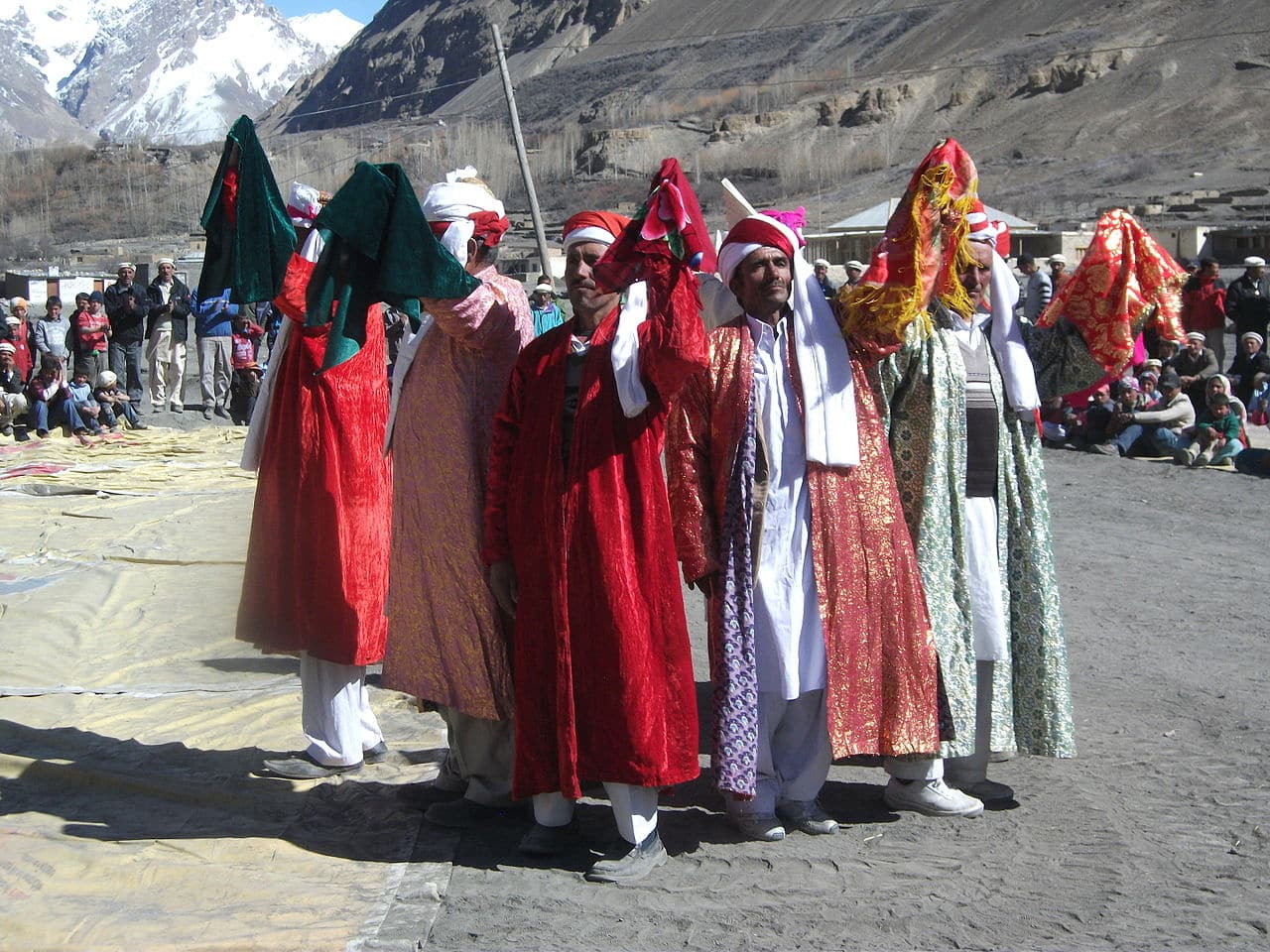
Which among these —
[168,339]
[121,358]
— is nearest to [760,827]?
[121,358]

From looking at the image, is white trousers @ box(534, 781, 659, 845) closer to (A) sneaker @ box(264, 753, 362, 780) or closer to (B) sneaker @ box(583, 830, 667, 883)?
(B) sneaker @ box(583, 830, 667, 883)

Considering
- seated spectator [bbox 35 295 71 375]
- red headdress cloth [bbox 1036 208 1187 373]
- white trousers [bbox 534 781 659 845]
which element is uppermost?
red headdress cloth [bbox 1036 208 1187 373]

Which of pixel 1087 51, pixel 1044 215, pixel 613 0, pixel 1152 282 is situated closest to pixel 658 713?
pixel 1152 282

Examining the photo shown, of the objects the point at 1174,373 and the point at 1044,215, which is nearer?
the point at 1174,373

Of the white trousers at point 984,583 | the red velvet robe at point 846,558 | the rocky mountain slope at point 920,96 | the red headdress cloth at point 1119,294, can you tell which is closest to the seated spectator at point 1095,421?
the red headdress cloth at point 1119,294

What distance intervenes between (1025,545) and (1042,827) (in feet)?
2.67

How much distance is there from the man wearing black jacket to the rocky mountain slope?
106ft

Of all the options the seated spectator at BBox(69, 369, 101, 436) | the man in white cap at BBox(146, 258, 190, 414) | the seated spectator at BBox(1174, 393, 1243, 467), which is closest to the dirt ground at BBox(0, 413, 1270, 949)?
the seated spectator at BBox(1174, 393, 1243, 467)

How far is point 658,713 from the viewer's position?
12.0 ft

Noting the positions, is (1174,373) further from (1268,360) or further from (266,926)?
(266,926)

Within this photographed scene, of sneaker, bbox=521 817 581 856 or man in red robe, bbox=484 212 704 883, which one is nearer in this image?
man in red robe, bbox=484 212 704 883

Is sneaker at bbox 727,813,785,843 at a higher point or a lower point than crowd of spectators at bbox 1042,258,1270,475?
lower

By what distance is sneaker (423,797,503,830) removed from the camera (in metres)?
4.14

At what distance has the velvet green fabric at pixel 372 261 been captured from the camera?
153 inches
